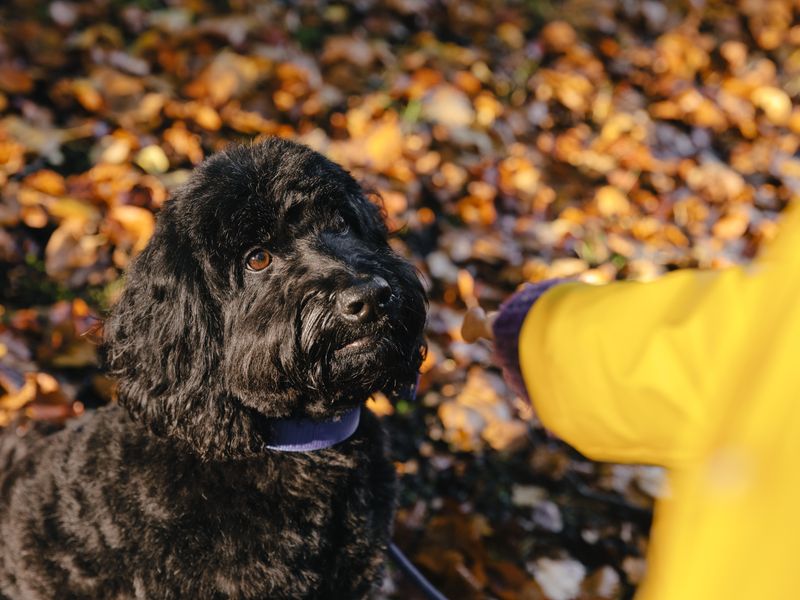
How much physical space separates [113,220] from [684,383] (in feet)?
10.2

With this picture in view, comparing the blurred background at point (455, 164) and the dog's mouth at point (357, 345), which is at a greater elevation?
the dog's mouth at point (357, 345)

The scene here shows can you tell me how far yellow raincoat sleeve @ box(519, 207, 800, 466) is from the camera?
109cm

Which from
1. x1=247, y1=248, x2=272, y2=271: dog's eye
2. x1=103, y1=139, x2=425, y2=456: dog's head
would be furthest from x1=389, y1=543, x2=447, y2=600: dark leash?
x1=247, y1=248, x2=272, y2=271: dog's eye

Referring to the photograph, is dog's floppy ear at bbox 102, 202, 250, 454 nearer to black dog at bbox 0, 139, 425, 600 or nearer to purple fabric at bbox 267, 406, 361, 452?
black dog at bbox 0, 139, 425, 600

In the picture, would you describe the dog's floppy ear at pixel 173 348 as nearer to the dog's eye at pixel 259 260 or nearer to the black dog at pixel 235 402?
the black dog at pixel 235 402

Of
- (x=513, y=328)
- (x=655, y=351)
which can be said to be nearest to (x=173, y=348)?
(x=513, y=328)

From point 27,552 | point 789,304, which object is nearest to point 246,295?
point 27,552

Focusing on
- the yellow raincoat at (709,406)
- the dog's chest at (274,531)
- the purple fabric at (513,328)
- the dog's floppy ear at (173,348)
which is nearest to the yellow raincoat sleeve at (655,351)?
the yellow raincoat at (709,406)

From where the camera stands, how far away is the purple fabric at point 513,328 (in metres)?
2.24

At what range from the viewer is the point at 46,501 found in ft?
7.72

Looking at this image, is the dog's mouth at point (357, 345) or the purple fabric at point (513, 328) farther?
the purple fabric at point (513, 328)

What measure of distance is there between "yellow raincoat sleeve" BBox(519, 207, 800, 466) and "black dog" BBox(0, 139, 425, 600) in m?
0.57

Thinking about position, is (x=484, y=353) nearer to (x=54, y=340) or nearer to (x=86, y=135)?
(x=54, y=340)

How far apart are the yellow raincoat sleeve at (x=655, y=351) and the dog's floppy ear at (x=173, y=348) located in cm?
101
